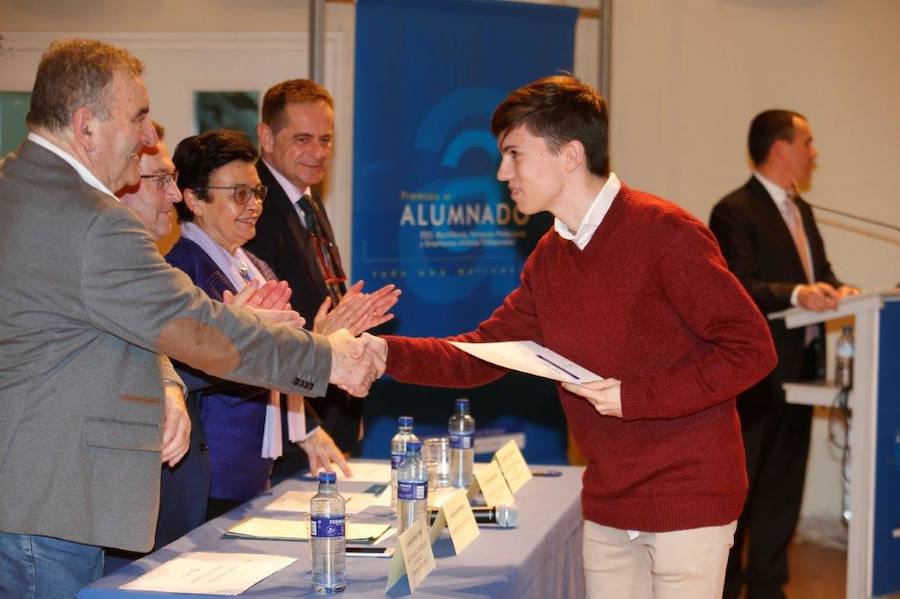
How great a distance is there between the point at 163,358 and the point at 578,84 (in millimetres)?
1121

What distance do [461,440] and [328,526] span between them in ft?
3.38

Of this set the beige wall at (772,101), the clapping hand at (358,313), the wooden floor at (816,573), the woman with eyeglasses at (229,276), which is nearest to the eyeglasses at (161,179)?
the woman with eyeglasses at (229,276)

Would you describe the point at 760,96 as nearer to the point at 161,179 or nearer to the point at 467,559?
the point at 161,179

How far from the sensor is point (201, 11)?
18.3 ft

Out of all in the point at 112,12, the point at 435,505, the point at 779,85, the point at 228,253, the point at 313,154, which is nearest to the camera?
the point at 435,505

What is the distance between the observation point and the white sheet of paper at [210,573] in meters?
2.25

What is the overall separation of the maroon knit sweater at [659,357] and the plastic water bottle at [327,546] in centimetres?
61

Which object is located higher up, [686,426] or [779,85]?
[779,85]

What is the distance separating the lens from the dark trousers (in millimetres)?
4746

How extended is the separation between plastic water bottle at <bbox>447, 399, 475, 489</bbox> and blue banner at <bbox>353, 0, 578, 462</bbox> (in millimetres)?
1755

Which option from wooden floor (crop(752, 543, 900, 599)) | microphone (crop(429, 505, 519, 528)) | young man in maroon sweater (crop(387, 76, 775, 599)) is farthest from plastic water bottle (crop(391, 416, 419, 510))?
wooden floor (crop(752, 543, 900, 599))

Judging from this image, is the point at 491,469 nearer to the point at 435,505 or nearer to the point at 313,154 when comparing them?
the point at 435,505

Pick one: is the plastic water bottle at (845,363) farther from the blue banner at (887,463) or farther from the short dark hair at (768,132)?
the short dark hair at (768,132)

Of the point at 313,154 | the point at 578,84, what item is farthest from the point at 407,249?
the point at 578,84
